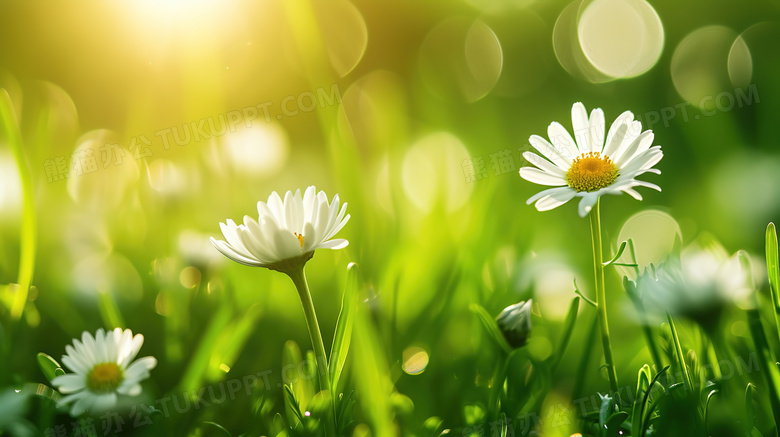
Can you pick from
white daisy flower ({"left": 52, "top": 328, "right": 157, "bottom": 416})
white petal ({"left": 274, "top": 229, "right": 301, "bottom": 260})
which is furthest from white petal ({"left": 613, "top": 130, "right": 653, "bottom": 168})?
white daisy flower ({"left": 52, "top": 328, "right": 157, "bottom": 416})

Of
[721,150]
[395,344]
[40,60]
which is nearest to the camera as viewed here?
[395,344]

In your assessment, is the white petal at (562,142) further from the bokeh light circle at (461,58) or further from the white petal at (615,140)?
the bokeh light circle at (461,58)

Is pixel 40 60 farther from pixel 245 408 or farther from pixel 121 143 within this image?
pixel 245 408

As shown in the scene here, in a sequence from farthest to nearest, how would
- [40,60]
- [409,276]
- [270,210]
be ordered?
[40,60]
[409,276]
[270,210]

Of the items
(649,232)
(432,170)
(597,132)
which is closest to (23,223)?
(597,132)

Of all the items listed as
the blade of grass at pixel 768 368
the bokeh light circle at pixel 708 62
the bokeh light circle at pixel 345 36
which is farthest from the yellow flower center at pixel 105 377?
the bokeh light circle at pixel 345 36

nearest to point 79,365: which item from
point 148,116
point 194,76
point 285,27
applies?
point 148,116

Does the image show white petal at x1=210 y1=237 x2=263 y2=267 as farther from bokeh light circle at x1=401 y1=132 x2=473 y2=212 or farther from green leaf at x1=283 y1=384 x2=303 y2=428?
bokeh light circle at x1=401 y1=132 x2=473 y2=212
